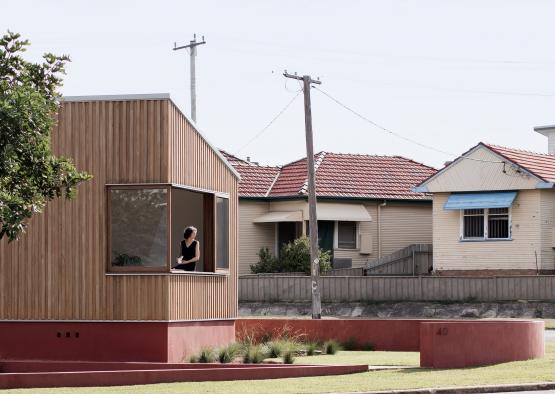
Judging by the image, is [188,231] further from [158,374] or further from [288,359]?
[158,374]

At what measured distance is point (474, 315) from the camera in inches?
1779

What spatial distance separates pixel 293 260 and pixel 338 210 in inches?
143

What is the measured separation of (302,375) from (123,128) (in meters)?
5.91

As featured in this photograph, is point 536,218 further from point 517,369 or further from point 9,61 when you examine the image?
point 9,61

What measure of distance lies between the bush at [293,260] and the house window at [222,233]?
2488 centimetres

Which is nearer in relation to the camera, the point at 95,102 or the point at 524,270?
the point at 95,102

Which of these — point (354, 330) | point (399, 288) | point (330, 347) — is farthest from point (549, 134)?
point (330, 347)

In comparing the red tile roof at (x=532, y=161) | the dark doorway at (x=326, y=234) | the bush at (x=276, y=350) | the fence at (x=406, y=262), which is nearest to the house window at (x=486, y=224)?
the red tile roof at (x=532, y=161)

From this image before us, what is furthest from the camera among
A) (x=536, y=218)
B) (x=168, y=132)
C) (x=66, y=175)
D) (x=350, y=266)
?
(x=350, y=266)

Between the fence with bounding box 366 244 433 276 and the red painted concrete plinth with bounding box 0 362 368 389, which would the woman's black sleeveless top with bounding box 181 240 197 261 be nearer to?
the red painted concrete plinth with bounding box 0 362 368 389

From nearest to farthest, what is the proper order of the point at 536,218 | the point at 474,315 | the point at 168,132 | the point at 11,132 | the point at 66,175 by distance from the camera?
the point at 11,132
the point at 66,175
the point at 168,132
the point at 474,315
the point at 536,218

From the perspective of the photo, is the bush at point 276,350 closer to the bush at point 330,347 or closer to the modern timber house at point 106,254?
the modern timber house at point 106,254

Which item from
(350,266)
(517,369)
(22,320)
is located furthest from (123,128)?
(350,266)

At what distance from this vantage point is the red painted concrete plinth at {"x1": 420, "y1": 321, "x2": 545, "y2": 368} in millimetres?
22578
